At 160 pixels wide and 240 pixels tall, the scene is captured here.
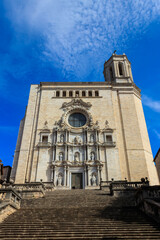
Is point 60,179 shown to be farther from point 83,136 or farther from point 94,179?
point 83,136

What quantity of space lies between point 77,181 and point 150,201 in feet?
46.8

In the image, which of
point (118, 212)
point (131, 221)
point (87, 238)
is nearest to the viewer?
point (87, 238)

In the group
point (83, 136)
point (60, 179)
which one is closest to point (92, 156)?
point (83, 136)

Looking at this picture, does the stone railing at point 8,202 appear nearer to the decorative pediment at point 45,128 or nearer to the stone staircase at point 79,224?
the stone staircase at point 79,224

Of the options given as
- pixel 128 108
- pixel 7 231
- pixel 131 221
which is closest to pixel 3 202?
pixel 7 231

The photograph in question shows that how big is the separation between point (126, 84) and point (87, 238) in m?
25.6

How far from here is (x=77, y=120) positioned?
26672mm

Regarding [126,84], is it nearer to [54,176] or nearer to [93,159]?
[93,159]

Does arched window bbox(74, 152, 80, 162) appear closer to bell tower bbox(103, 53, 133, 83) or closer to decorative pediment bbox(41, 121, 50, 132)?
decorative pediment bbox(41, 121, 50, 132)

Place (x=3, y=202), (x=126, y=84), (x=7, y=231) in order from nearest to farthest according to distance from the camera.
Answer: (x=7, y=231) → (x=3, y=202) → (x=126, y=84)

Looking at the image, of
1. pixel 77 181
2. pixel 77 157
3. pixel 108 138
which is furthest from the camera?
pixel 108 138

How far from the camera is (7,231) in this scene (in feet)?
25.5

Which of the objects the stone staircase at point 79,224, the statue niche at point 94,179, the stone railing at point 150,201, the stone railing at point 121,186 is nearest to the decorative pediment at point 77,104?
the statue niche at point 94,179

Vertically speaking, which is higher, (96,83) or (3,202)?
(96,83)
